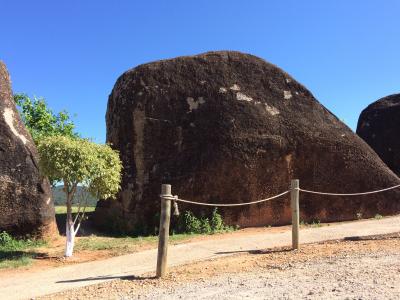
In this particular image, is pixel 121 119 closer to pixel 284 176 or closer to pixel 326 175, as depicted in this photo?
pixel 284 176

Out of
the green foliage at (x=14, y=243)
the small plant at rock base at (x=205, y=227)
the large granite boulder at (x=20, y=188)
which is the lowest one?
the green foliage at (x=14, y=243)

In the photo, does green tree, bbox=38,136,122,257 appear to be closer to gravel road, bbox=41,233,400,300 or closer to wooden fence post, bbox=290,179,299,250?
gravel road, bbox=41,233,400,300

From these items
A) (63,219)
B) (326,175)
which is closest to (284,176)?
(326,175)

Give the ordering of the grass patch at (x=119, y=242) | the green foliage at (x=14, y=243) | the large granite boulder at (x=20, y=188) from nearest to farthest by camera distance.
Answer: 1. the grass patch at (x=119, y=242)
2. the green foliage at (x=14, y=243)
3. the large granite boulder at (x=20, y=188)

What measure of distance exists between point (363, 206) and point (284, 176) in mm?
2577

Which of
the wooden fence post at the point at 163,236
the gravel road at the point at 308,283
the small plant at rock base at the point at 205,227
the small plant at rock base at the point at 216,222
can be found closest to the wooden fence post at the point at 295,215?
the gravel road at the point at 308,283

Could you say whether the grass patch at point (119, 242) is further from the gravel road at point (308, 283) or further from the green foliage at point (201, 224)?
the gravel road at point (308, 283)

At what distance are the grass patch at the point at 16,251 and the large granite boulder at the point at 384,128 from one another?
15.3 meters

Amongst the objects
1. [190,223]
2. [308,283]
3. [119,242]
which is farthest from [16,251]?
[308,283]

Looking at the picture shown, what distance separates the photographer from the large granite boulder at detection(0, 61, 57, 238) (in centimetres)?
1161

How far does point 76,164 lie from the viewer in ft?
32.9

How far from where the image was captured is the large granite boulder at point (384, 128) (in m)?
20.7

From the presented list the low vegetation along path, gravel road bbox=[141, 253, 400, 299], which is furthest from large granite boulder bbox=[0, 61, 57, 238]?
gravel road bbox=[141, 253, 400, 299]

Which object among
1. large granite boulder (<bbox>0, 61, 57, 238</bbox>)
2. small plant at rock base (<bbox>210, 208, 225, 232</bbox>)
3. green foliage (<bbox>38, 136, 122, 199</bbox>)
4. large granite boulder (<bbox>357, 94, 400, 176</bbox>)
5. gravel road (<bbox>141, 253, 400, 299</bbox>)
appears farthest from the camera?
large granite boulder (<bbox>357, 94, 400, 176</bbox>)
